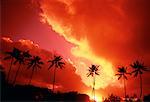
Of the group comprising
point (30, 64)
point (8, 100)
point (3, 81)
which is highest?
point (30, 64)

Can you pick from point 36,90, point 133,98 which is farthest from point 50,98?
point 133,98

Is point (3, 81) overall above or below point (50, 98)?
above

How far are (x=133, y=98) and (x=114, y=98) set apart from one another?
57.4 ft

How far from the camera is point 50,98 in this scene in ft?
333

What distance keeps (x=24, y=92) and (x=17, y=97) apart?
4234 millimetres

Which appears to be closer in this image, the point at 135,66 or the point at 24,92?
the point at 24,92

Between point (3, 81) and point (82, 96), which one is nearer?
point (3, 81)

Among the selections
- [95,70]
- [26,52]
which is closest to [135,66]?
[95,70]

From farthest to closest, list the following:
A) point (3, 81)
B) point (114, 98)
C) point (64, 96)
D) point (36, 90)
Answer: point (114, 98)
point (64, 96)
point (36, 90)
point (3, 81)

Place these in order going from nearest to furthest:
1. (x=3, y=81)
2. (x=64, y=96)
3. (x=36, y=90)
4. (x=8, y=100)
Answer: (x=8, y=100) → (x=3, y=81) → (x=36, y=90) → (x=64, y=96)

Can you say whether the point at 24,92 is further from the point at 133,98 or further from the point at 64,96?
the point at 133,98

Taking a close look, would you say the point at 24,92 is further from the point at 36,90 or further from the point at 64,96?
the point at 64,96

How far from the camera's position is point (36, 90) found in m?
98.4

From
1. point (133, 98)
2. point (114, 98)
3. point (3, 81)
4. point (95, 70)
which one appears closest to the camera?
point (3, 81)
